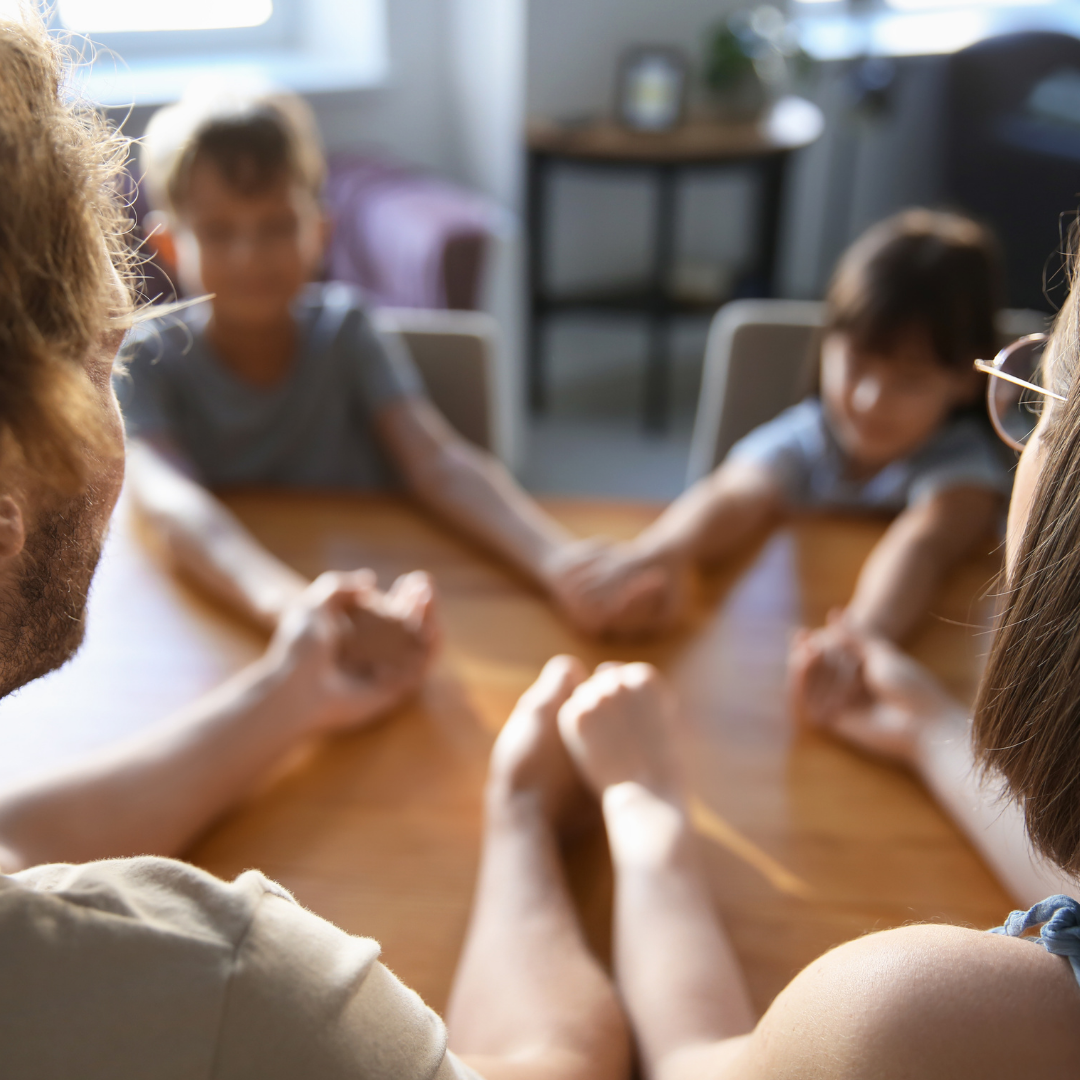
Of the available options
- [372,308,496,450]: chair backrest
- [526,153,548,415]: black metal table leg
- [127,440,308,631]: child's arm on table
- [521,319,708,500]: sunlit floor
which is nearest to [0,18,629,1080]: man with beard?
[127,440,308,631]: child's arm on table

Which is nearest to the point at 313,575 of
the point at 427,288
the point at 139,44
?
the point at 427,288

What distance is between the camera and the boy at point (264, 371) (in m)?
1.18

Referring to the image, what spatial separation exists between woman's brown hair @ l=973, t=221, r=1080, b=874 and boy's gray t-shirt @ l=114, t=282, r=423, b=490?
1053 mm

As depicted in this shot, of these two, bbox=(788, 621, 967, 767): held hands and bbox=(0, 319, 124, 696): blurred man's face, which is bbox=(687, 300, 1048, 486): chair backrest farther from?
bbox=(0, 319, 124, 696): blurred man's face

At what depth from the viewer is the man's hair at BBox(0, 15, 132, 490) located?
35 centimetres

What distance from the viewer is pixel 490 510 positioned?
3.71ft

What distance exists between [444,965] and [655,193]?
3.16 metres

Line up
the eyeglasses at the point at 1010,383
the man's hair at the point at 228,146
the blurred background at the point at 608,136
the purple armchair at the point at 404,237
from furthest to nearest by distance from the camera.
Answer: the blurred background at the point at 608,136 < the purple armchair at the point at 404,237 < the man's hair at the point at 228,146 < the eyeglasses at the point at 1010,383

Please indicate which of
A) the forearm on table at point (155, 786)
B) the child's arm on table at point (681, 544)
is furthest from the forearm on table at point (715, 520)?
the forearm on table at point (155, 786)

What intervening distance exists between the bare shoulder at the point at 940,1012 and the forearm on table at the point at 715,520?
0.64m

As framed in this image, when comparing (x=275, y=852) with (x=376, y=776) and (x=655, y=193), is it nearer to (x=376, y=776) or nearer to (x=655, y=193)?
(x=376, y=776)

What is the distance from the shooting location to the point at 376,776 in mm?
777

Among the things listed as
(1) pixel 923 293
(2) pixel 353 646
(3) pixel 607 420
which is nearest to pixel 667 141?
(3) pixel 607 420

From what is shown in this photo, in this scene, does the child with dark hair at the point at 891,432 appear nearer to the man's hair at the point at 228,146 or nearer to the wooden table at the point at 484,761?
the wooden table at the point at 484,761
